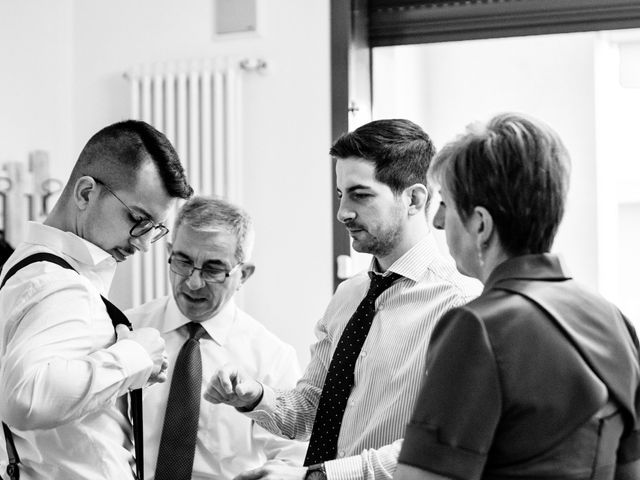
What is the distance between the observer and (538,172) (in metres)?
1.24

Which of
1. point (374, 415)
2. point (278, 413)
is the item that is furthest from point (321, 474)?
point (278, 413)

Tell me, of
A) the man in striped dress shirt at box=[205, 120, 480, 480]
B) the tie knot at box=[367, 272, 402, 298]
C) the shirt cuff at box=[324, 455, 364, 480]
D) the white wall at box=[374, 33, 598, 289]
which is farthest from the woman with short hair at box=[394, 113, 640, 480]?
the white wall at box=[374, 33, 598, 289]

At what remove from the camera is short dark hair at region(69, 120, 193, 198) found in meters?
2.02

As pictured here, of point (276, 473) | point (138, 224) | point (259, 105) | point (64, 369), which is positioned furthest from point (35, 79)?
point (276, 473)

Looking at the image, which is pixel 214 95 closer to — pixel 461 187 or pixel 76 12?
pixel 76 12

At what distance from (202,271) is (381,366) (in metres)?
0.94

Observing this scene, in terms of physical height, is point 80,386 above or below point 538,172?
below

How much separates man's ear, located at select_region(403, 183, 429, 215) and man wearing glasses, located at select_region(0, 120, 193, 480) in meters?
0.55

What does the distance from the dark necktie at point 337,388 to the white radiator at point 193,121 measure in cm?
196

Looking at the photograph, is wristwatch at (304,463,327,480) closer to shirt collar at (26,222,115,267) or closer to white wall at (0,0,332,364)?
shirt collar at (26,222,115,267)

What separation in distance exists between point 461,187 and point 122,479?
1.06 meters

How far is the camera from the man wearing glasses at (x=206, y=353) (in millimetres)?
2516

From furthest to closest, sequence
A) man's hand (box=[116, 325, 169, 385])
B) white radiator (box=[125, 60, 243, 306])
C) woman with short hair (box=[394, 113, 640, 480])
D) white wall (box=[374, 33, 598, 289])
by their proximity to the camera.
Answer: white wall (box=[374, 33, 598, 289]) < white radiator (box=[125, 60, 243, 306]) < man's hand (box=[116, 325, 169, 385]) < woman with short hair (box=[394, 113, 640, 480])

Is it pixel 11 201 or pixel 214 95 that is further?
pixel 214 95
